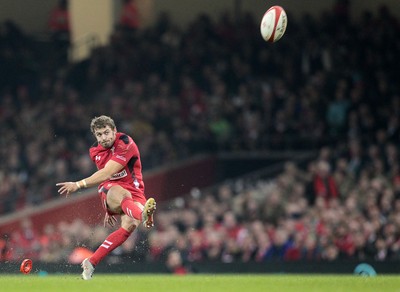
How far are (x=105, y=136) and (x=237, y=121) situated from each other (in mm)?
10334

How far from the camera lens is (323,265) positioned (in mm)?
17703

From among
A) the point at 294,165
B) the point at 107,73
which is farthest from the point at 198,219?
the point at 107,73

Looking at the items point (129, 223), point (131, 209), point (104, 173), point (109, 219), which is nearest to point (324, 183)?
point (109, 219)

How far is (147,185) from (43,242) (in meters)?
2.67

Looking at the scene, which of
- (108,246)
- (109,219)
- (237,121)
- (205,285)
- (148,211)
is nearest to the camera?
(148,211)

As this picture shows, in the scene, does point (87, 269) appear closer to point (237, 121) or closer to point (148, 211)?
point (148, 211)

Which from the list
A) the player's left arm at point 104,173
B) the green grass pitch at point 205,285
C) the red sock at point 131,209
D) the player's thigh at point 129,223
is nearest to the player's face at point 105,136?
the player's left arm at point 104,173

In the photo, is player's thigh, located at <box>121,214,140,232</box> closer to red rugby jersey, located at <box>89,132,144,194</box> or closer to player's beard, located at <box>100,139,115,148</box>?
red rugby jersey, located at <box>89,132,144,194</box>

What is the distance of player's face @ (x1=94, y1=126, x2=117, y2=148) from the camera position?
44.5 ft

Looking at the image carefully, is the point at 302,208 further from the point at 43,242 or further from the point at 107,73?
the point at 107,73

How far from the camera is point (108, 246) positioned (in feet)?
44.4

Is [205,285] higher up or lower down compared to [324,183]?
higher up

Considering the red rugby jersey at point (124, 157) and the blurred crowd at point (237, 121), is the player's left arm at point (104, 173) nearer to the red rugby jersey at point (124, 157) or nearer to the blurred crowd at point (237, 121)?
the red rugby jersey at point (124, 157)

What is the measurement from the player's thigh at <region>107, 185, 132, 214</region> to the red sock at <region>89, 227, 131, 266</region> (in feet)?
0.91
